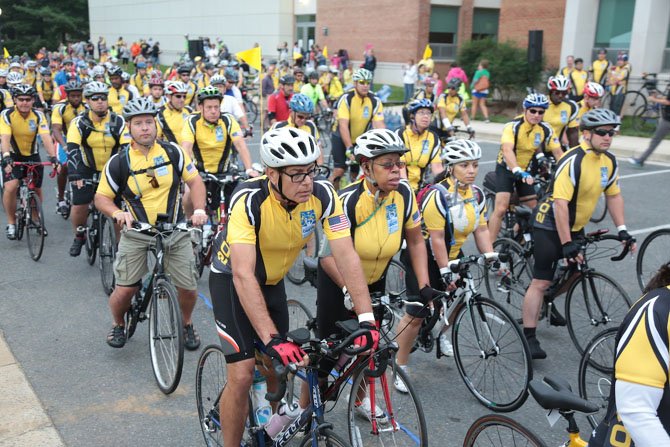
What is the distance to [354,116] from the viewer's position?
1050 centimetres

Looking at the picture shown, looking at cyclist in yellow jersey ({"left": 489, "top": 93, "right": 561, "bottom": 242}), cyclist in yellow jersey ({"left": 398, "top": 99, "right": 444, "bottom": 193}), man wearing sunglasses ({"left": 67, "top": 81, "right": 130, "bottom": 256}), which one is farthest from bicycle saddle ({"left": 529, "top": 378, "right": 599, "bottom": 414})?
man wearing sunglasses ({"left": 67, "top": 81, "right": 130, "bottom": 256})

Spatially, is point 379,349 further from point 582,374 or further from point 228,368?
point 582,374

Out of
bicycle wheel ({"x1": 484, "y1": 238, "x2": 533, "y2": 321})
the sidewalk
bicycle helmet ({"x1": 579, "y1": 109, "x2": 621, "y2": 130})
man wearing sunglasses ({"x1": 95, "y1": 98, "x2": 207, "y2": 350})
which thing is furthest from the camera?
bicycle wheel ({"x1": 484, "y1": 238, "x2": 533, "y2": 321})

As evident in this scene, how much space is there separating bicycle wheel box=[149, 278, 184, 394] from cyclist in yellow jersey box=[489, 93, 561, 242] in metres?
4.27

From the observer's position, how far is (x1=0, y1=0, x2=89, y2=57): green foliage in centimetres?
5772

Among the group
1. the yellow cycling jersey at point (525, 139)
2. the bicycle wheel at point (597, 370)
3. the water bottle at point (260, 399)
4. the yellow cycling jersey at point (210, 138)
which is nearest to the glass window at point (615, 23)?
the yellow cycling jersey at point (525, 139)

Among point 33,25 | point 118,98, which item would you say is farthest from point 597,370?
point 33,25

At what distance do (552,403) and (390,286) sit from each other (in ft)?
13.8

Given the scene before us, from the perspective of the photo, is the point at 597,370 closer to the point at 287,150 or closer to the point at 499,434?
the point at 499,434

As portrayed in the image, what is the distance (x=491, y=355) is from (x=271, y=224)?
231 centimetres

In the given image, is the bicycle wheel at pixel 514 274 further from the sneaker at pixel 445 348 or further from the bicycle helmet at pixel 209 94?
the bicycle helmet at pixel 209 94

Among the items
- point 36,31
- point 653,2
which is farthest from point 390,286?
point 36,31

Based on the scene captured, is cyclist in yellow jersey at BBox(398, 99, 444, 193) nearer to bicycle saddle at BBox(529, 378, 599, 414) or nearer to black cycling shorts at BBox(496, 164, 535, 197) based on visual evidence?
black cycling shorts at BBox(496, 164, 535, 197)

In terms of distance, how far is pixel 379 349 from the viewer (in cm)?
375
